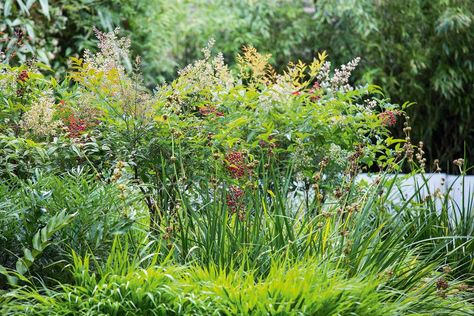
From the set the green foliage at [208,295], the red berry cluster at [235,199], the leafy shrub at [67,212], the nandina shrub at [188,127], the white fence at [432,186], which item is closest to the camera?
the green foliage at [208,295]

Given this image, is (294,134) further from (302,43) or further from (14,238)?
(302,43)

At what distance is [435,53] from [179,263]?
6.46m

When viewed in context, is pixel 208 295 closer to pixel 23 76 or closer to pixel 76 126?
pixel 76 126

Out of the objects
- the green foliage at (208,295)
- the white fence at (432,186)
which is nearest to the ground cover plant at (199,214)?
the green foliage at (208,295)

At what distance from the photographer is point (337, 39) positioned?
9.44 meters

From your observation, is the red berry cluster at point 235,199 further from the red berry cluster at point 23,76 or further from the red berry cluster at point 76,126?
the red berry cluster at point 23,76

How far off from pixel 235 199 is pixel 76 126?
916 mm

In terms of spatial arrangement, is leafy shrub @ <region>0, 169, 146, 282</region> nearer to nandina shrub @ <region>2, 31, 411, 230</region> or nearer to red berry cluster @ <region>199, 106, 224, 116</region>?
nandina shrub @ <region>2, 31, 411, 230</region>

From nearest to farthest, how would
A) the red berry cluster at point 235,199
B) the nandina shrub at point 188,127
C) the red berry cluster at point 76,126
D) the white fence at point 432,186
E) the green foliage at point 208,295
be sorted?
the green foliage at point 208,295
the red berry cluster at point 235,199
the nandina shrub at point 188,127
the red berry cluster at point 76,126
the white fence at point 432,186

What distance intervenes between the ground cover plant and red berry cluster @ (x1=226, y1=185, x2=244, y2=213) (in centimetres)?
1

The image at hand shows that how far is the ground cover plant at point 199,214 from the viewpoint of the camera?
319cm

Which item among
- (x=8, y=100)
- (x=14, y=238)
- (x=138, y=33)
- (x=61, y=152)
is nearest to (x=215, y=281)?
(x=14, y=238)

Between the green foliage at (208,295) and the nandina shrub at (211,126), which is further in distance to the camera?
the nandina shrub at (211,126)

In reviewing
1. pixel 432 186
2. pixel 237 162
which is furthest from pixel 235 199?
pixel 432 186
